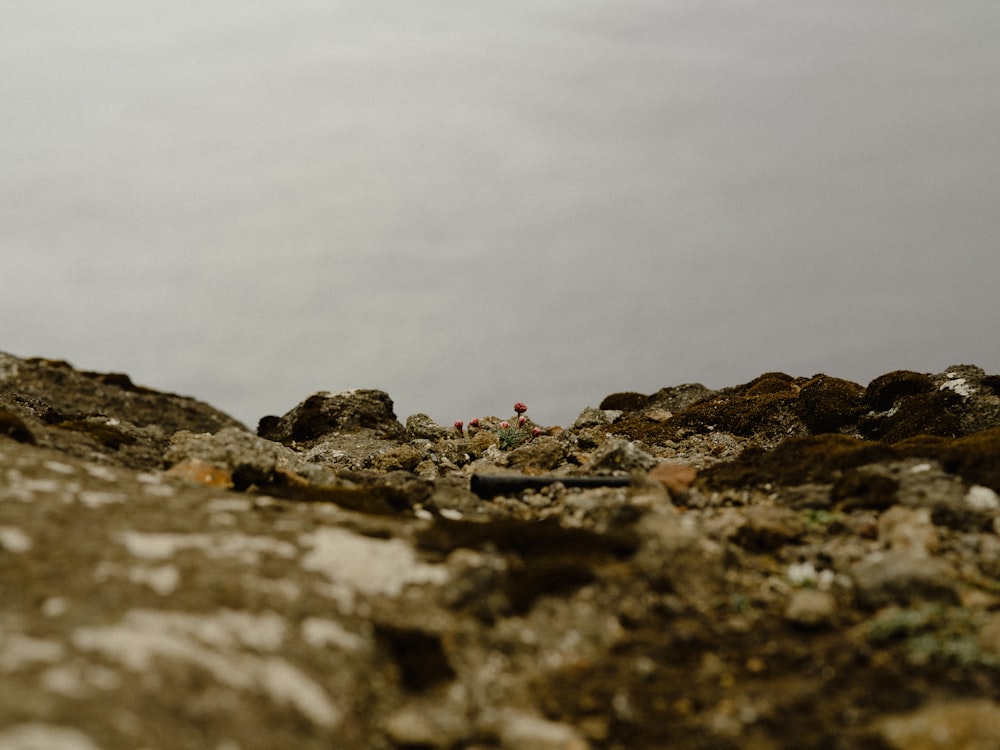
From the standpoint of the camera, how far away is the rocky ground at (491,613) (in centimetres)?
541

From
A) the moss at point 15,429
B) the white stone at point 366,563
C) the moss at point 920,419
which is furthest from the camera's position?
the moss at point 920,419

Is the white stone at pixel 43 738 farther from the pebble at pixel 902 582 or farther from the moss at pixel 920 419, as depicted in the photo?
the moss at pixel 920 419

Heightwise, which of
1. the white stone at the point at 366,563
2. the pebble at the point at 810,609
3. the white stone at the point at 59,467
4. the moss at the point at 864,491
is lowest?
the pebble at the point at 810,609

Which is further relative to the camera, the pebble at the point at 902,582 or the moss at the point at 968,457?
the moss at the point at 968,457

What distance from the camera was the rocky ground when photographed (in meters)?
5.41

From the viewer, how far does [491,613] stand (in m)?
7.37

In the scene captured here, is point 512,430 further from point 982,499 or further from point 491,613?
point 491,613

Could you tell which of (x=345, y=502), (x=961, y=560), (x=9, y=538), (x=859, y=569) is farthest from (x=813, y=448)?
(x=9, y=538)

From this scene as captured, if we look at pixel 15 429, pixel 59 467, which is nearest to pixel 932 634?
pixel 59 467

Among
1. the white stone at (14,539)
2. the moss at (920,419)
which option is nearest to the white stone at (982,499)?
the white stone at (14,539)

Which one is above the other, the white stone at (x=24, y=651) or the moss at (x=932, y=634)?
the white stone at (x=24, y=651)

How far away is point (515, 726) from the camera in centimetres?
591

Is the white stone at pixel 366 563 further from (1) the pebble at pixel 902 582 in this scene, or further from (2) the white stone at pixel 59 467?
(1) the pebble at pixel 902 582

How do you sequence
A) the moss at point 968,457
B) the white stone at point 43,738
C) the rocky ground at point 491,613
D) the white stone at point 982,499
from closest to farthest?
the white stone at point 43,738 → the rocky ground at point 491,613 → the white stone at point 982,499 → the moss at point 968,457
